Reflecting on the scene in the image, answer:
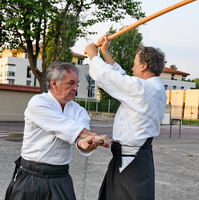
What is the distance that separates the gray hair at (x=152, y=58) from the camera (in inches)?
106

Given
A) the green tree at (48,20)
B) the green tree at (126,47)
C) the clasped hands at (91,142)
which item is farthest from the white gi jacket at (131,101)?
the green tree at (126,47)

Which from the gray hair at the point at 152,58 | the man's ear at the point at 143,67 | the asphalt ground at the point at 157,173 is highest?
the gray hair at the point at 152,58

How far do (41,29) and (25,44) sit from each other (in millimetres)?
1717

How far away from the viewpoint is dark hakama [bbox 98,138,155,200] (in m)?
2.70

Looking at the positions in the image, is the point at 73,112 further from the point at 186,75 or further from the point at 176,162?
the point at 186,75

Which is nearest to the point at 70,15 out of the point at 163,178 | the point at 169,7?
the point at 163,178

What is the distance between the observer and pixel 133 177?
271 centimetres

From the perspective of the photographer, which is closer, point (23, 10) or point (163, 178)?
point (163, 178)

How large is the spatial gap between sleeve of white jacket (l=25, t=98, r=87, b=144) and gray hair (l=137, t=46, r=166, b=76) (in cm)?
75

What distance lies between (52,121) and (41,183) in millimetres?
396

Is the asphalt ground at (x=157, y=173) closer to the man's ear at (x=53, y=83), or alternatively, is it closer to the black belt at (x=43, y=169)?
the black belt at (x=43, y=169)

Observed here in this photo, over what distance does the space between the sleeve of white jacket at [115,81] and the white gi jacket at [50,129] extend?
1.01 ft

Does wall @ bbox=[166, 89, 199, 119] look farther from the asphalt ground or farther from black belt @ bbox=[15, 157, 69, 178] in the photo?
black belt @ bbox=[15, 157, 69, 178]

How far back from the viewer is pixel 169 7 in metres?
2.50
